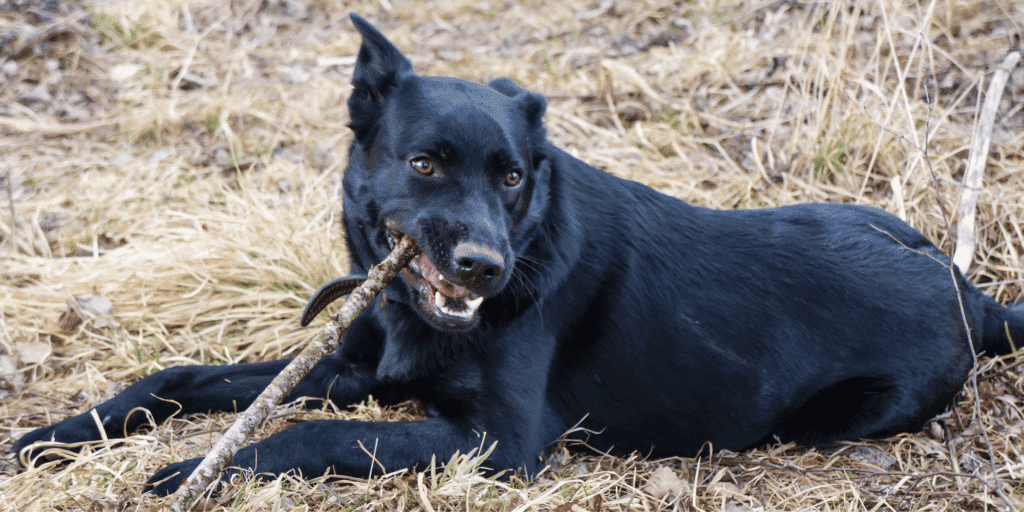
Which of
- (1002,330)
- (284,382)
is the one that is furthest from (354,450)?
(1002,330)

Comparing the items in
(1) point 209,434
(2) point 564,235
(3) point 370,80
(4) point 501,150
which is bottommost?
(1) point 209,434

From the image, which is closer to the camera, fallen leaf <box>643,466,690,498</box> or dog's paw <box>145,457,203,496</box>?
dog's paw <box>145,457,203,496</box>

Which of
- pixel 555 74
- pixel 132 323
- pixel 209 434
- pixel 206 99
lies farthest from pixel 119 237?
pixel 555 74

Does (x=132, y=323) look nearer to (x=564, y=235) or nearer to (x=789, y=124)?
(x=564, y=235)

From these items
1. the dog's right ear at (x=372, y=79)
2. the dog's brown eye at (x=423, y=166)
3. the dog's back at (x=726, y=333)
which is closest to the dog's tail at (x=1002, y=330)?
the dog's back at (x=726, y=333)

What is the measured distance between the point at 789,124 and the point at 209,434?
3.48 m

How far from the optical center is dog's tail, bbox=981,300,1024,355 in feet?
9.22

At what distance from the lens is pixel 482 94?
235cm

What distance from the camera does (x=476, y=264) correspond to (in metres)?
1.94

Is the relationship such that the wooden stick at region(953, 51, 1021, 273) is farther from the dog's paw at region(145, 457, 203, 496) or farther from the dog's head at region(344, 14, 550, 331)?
the dog's paw at region(145, 457, 203, 496)

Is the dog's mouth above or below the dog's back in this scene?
above

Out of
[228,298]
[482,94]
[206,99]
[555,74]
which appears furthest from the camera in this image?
[555,74]

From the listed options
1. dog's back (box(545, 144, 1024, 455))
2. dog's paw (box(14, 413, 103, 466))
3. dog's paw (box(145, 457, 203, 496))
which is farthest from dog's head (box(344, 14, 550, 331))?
dog's paw (box(14, 413, 103, 466))

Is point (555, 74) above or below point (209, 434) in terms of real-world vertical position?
above
